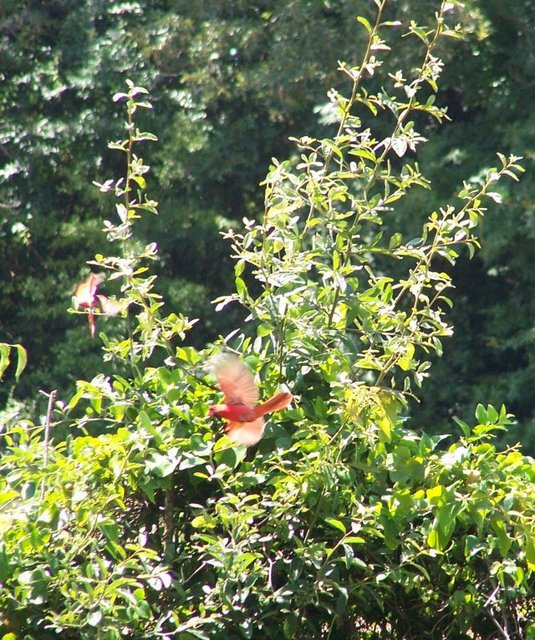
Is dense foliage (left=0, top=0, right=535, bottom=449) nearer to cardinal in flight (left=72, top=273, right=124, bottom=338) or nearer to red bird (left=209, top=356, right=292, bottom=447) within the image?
cardinal in flight (left=72, top=273, right=124, bottom=338)

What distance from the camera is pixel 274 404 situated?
158 centimetres

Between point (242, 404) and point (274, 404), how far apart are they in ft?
0.18

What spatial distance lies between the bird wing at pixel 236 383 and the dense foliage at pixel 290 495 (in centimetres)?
10

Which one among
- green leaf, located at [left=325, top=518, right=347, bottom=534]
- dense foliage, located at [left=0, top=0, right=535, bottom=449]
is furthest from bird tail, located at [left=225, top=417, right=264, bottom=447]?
dense foliage, located at [left=0, top=0, right=535, bottom=449]

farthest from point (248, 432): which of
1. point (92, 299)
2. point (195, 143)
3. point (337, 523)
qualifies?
point (195, 143)

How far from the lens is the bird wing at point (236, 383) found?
63.0 inches

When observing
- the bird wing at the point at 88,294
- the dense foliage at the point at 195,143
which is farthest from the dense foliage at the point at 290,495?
the dense foliage at the point at 195,143

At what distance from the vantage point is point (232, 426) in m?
1.62

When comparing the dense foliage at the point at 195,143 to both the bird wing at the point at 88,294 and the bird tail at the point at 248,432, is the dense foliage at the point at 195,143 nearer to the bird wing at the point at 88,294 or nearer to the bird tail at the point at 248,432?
the bird wing at the point at 88,294

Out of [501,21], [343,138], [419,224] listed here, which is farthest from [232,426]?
[501,21]

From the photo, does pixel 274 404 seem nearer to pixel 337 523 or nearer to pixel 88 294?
pixel 337 523

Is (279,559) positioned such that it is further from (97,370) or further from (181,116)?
(181,116)

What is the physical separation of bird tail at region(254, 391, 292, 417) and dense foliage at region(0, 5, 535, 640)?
10 cm

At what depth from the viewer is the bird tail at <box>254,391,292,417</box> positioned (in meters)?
1.57
